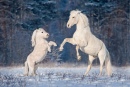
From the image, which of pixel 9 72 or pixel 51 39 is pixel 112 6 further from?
pixel 9 72

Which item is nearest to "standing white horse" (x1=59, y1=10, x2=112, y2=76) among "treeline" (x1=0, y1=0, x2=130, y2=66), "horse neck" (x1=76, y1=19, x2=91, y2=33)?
"horse neck" (x1=76, y1=19, x2=91, y2=33)

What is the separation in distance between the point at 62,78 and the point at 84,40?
0.36 meters

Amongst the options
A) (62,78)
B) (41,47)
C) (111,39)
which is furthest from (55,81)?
(111,39)

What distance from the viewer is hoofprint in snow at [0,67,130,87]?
10.9 feet

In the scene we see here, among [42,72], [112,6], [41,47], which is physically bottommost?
[42,72]

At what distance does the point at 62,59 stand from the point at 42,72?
21 centimetres

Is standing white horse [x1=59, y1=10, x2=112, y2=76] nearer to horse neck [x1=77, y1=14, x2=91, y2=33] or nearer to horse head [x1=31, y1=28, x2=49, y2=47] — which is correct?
horse neck [x1=77, y1=14, x2=91, y2=33]

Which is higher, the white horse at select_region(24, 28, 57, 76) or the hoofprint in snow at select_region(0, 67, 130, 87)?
the white horse at select_region(24, 28, 57, 76)

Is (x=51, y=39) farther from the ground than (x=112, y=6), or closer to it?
closer to it

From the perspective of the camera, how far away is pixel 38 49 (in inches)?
141

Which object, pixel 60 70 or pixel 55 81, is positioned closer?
pixel 55 81

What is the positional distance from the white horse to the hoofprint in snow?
83 mm

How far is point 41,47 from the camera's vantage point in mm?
3574

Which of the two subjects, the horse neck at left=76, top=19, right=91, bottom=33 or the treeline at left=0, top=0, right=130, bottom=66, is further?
the treeline at left=0, top=0, right=130, bottom=66
